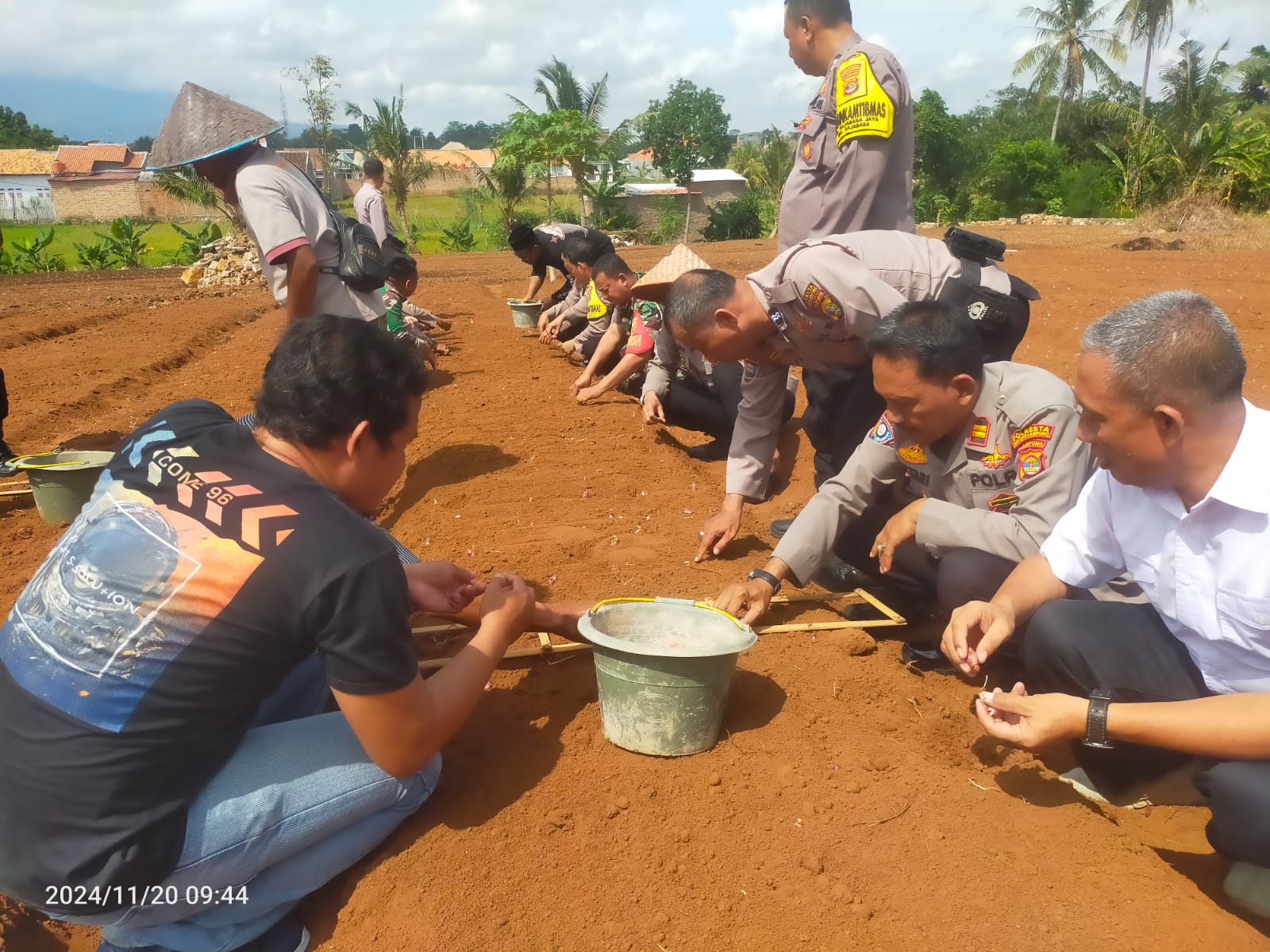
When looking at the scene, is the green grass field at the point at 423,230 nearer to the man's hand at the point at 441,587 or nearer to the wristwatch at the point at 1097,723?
the man's hand at the point at 441,587

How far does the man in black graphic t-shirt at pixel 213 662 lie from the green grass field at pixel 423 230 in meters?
23.2

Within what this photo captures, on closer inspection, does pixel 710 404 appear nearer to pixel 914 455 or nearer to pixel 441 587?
pixel 914 455

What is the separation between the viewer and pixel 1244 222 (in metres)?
18.5

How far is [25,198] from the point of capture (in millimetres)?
48219

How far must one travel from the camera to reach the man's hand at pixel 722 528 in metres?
3.74

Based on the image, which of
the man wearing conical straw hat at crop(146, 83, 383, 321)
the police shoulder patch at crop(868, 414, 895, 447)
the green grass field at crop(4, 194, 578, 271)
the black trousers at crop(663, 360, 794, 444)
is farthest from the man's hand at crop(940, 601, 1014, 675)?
the green grass field at crop(4, 194, 578, 271)

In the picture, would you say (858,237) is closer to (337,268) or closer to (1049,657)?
(1049,657)

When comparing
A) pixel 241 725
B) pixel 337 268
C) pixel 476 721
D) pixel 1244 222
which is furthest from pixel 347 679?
pixel 1244 222

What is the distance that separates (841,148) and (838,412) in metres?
1.19

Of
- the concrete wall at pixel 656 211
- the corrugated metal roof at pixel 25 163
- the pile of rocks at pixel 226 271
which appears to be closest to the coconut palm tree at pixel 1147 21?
the concrete wall at pixel 656 211

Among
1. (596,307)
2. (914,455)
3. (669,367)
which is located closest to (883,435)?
(914,455)

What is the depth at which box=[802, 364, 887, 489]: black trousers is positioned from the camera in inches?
155

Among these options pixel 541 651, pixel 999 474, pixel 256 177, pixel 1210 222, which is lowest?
pixel 541 651

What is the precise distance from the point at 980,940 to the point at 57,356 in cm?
1000
